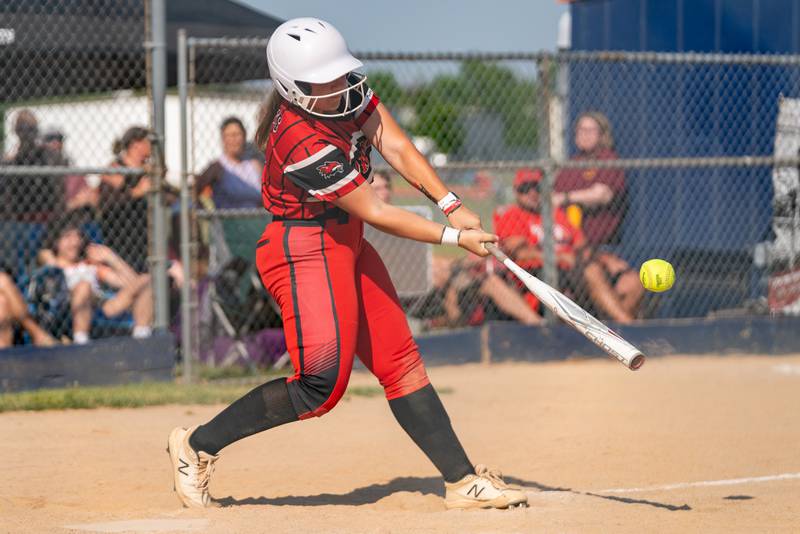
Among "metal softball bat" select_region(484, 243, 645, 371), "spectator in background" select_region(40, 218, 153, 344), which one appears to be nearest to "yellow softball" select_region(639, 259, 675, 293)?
"metal softball bat" select_region(484, 243, 645, 371)

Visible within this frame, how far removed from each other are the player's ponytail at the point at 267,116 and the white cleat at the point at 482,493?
5.25ft

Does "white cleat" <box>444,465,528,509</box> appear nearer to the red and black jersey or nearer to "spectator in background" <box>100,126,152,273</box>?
the red and black jersey

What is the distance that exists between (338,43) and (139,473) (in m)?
2.46

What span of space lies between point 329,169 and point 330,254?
0.41 meters

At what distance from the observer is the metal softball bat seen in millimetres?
4395

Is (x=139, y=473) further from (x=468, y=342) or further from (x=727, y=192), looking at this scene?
(x=727, y=192)

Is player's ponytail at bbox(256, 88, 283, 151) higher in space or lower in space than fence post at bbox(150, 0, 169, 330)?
higher

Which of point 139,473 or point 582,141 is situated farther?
point 582,141

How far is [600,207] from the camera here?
10.0 metres

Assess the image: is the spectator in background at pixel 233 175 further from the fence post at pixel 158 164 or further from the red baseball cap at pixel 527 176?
the red baseball cap at pixel 527 176

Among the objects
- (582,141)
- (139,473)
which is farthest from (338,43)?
(582,141)

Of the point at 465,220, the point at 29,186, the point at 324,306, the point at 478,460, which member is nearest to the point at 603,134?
the point at 478,460

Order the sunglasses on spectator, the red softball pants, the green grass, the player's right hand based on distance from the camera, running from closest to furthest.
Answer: the player's right hand
the red softball pants
the green grass
the sunglasses on spectator

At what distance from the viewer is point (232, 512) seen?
4.74m
